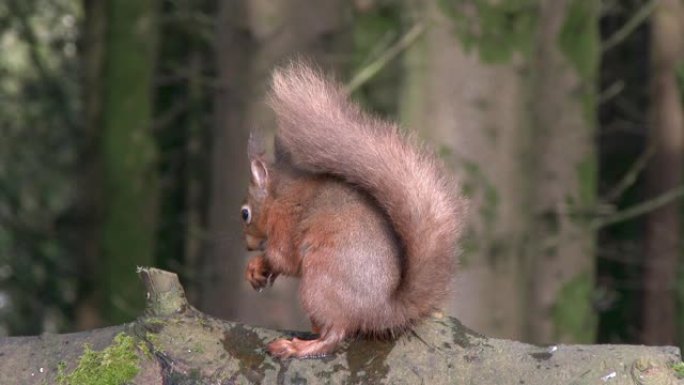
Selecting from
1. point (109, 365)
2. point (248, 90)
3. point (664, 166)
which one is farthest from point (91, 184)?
point (109, 365)

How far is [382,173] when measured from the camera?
2834mm

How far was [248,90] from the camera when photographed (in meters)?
5.85

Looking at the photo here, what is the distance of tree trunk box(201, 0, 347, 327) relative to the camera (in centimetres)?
569

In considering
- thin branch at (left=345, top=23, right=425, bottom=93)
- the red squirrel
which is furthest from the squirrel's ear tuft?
thin branch at (left=345, top=23, right=425, bottom=93)

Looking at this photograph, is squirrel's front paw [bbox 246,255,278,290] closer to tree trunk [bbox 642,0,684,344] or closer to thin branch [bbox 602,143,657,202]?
thin branch [bbox 602,143,657,202]

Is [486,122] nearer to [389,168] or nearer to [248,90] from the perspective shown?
[248,90]

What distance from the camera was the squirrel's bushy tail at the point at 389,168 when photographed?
2822 millimetres

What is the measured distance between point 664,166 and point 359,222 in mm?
6524

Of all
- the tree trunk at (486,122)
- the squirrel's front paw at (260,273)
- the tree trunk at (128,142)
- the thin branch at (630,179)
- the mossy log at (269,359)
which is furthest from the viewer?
the tree trunk at (128,142)

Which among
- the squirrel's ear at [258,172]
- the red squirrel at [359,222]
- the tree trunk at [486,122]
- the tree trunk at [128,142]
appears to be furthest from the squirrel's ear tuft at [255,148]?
the tree trunk at [128,142]

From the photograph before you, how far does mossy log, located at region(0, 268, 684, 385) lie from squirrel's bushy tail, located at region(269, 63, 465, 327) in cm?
Answer: 13

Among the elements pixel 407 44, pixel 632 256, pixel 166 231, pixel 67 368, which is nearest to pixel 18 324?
pixel 166 231

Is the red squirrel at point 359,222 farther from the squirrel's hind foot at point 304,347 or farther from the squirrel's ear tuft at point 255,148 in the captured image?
the squirrel's ear tuft at point 255,148

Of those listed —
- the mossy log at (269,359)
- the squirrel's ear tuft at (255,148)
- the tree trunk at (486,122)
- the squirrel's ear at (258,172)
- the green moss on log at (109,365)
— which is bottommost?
the green moss on log at (109,365)
